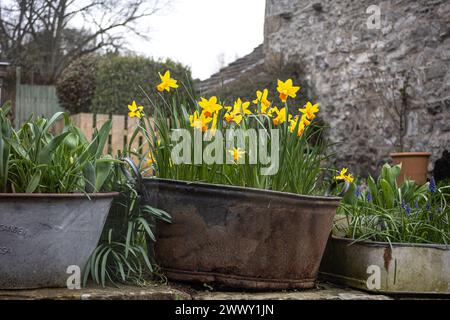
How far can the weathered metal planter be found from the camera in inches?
70.5

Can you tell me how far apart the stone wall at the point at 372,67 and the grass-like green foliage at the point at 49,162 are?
4.19 metres

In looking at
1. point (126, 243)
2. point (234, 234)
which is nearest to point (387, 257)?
point (234, 234)

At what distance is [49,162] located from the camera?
191 centimetres

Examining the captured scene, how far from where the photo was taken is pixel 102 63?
7.77 meters

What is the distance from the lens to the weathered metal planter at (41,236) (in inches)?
70.5

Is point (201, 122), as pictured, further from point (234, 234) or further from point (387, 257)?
point (387, 257)

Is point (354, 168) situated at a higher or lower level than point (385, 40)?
lower

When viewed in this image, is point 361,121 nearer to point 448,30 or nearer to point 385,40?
point 385,40

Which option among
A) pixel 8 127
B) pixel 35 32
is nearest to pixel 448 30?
pixel 8 127

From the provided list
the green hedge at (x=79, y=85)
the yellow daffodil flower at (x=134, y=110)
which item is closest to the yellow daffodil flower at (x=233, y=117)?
the yellow daffodil flower at (x=134, y=110)

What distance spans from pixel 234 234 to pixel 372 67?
480cm

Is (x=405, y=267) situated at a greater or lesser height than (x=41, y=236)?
lesser

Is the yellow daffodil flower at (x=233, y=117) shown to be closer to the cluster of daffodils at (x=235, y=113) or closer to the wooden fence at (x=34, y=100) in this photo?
the cluster of daffodils at (x=235, y=113)
